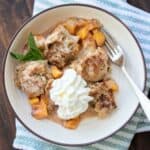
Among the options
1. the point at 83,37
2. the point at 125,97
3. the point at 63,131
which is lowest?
the point at 63,131

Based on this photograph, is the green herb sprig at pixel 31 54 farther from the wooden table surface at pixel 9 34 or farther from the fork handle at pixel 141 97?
the fork handle at pixel 141 97

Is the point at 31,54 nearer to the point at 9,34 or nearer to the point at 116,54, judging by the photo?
the point at 9,34

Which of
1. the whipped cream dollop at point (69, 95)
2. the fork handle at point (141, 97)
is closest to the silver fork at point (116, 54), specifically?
the fork handle at point (141, 97)

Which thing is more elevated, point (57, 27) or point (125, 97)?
point (57, 27)

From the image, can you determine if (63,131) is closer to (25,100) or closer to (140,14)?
(25,100)

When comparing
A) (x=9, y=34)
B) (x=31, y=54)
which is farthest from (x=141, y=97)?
(x=9, y=34)

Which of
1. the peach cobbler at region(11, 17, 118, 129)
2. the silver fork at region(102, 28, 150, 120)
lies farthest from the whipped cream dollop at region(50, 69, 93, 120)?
the silver fork at region(102, 28, 150, 120)

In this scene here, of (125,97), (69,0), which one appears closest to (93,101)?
(125,97)
